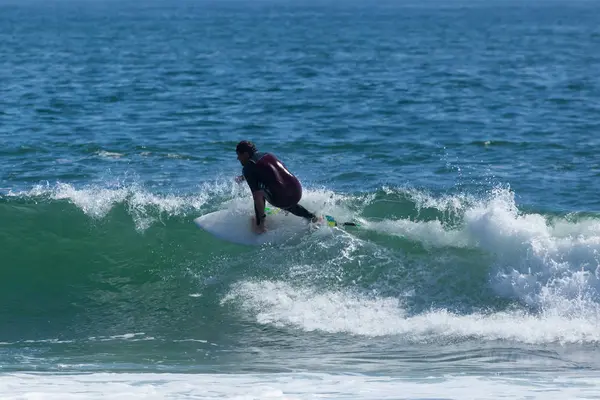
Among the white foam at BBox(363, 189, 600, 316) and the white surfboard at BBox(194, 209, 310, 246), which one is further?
the white surfboard at BBox(194, 209, 310, 246)

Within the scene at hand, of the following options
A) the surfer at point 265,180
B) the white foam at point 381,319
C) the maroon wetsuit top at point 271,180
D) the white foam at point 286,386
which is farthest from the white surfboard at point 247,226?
the white foam at point 286,386

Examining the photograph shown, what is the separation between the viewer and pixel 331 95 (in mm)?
28062

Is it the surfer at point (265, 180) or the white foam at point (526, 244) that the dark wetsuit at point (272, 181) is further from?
the white foam at point (526, 244)

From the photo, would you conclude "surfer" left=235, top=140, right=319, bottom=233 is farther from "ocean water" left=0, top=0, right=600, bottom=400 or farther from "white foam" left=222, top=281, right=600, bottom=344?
"white foam" left=222, top=281, right=600, bottom=344

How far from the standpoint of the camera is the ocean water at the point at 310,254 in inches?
397

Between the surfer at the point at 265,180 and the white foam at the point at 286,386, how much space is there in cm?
321

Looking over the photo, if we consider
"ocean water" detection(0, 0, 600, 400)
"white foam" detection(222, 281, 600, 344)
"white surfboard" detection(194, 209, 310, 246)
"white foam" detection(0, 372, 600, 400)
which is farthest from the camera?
"white surfboard" detection(194, 209, 310, 246)

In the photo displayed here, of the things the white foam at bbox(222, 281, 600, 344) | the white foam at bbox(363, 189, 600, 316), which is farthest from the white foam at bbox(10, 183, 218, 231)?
the white foam at bbox(363, 189, 600, 316)

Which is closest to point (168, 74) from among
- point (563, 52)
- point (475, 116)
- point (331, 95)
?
point (331, 95)

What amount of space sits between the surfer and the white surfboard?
0.41 meters

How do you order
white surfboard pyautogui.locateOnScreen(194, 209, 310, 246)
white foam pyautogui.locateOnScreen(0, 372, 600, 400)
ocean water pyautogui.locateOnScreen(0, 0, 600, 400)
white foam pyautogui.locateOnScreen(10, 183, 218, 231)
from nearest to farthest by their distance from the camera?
white foam pyautogui.locateOnScreen(0, 372, 600, 400)
ocean water pyautogui.locateOnScreen(0, 0, 600, 400)
white surfboard pyautogui.locateOnScreen(194, 209, 310, 246)
white foam pyautogui.locateOnScreen(10, 183, 218, 231)

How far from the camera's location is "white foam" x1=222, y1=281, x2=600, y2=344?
1110 cm

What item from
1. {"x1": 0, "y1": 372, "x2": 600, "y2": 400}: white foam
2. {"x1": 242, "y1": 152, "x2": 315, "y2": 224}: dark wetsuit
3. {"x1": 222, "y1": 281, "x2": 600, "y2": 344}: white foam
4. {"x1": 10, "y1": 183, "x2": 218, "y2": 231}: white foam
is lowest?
{"x1": 222, "y1": 281, "x2": 600, "y2": 344}: white foam

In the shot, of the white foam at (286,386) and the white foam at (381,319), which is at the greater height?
the white foam at (286,386)
